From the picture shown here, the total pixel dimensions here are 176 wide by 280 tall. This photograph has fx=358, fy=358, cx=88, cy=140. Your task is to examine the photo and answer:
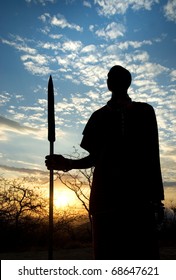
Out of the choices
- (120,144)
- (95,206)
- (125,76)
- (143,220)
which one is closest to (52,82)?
(125,76)

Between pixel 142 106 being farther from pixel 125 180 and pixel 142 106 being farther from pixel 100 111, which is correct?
pixel 125 180

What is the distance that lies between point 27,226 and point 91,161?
12.5 meters

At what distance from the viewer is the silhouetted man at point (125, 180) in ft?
10.2

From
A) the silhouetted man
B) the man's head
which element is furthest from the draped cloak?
the man's head

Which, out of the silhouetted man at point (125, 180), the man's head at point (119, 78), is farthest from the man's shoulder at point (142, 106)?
the man's head at point (119, 78)

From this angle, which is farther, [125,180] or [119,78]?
[119,78]

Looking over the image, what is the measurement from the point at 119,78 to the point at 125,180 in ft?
3.12

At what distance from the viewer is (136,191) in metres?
3.12

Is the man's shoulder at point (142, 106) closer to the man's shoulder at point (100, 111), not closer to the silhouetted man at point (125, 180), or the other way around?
the silhouetted man at point (125, 180)

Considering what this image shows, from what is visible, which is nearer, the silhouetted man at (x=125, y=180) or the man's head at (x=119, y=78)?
the silhouetted man at (x=125, y=180)

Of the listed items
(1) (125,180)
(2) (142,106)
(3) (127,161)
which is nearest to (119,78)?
(2) (142,106)

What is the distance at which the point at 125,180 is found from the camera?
10.3 ft

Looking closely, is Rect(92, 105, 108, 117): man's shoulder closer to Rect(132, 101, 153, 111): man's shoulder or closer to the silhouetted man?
the silhouetted man

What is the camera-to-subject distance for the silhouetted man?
3113 millimetres
